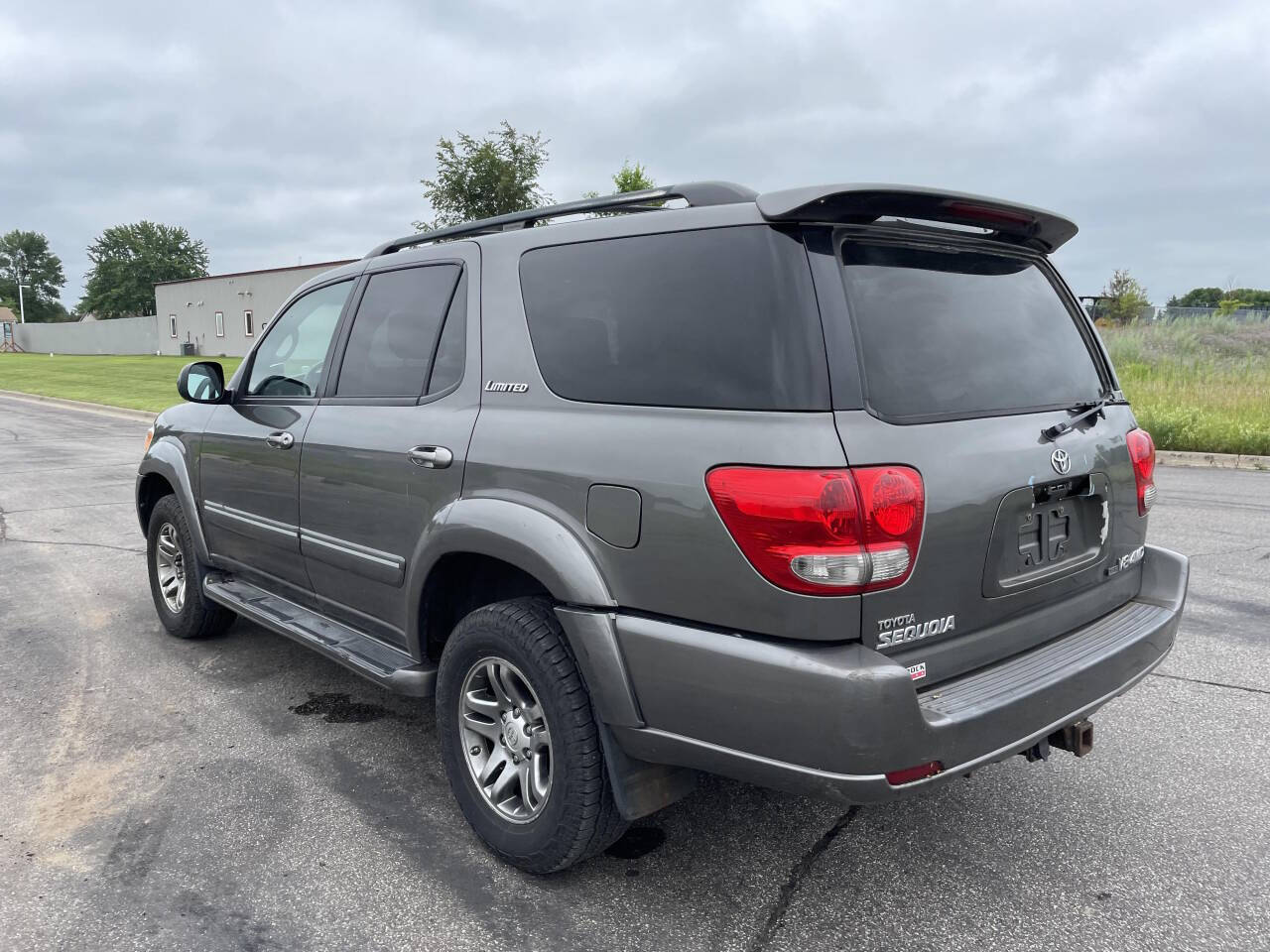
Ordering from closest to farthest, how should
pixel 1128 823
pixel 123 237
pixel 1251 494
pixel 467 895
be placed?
pixel 467 895 → pixel 1128 823 → pixel 1251 494 → pixel 123 237

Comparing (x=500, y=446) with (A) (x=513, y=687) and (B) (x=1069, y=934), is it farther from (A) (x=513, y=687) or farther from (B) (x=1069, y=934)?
(B) (x=1069, y=934)

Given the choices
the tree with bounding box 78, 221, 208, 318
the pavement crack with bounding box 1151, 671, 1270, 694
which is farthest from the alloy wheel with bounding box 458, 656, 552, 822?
the tree with bounding box 78, 221, 208, 318

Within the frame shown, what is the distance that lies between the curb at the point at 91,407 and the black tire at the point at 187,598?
12.2m

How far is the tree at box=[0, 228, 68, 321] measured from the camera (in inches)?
4631

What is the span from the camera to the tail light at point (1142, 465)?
3026mm

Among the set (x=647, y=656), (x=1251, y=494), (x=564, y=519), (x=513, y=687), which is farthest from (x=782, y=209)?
(x=1251, y=494)

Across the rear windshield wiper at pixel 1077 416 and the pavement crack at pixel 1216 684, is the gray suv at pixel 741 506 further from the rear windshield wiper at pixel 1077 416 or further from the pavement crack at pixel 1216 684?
the pavement crack at pixel 1216 684

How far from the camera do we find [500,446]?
109 inches

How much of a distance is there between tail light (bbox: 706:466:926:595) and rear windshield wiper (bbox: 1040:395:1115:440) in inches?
25.7

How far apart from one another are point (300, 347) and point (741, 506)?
257 cm

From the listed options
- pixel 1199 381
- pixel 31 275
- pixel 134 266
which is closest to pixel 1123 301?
pixel 1199 381

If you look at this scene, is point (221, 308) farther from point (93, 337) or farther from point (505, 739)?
point (505, 739)

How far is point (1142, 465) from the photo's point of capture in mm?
3074

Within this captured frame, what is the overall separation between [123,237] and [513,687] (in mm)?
123008
